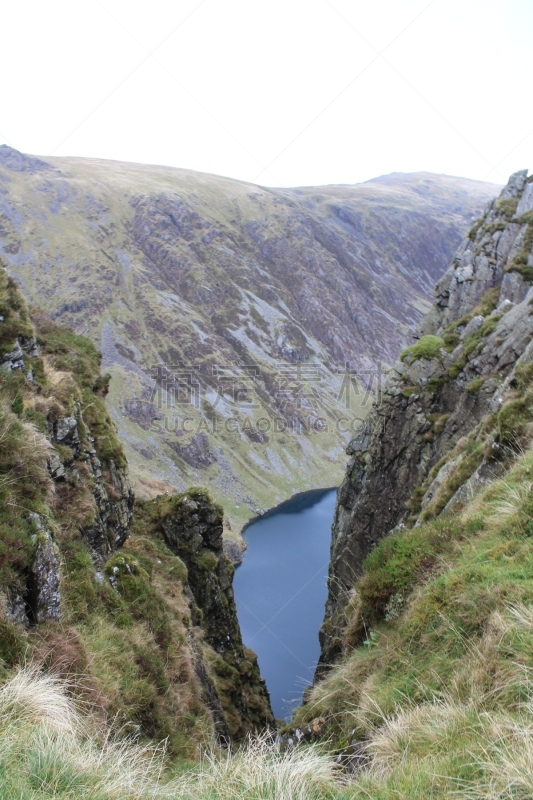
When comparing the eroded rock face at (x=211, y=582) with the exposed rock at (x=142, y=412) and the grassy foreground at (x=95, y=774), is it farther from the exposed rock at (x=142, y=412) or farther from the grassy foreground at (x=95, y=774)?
the exposed rock at (x=142, y=412)

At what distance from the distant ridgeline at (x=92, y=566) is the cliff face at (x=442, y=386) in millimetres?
7014

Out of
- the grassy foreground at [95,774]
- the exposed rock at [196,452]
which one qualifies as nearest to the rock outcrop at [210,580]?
the grassy foreground at [95,774]

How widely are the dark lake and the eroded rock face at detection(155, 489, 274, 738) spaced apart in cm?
1237

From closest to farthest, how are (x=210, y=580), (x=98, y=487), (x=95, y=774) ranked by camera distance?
(x=95, y=774) → (x=98, y=487) → (x=210, y=580)

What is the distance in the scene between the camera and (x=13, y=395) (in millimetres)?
15609

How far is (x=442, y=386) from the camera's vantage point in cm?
3078

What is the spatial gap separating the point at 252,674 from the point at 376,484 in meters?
15.3

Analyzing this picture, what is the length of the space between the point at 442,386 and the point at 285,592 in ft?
230

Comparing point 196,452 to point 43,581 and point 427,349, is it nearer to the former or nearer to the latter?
point 427,349

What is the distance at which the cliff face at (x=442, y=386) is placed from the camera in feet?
82.9

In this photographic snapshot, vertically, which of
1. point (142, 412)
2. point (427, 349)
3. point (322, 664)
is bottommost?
point (142, 412)

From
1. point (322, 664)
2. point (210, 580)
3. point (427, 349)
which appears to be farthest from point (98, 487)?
point (427, 349)

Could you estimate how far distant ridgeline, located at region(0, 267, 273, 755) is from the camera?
32.7 ft

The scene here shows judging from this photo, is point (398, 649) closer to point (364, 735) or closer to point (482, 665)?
point (364, 735)
